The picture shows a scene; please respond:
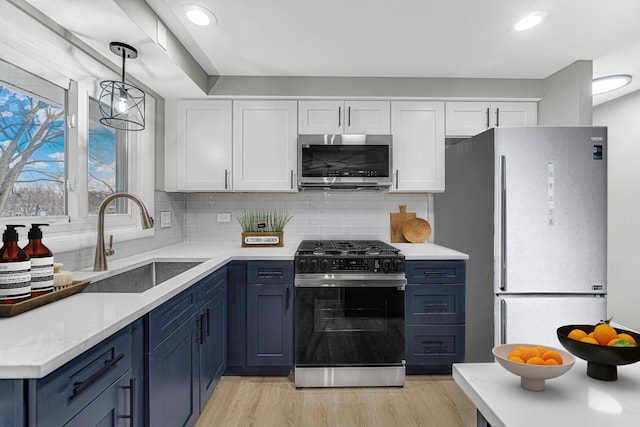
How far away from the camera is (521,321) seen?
240 cm

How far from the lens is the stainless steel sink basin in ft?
6.31

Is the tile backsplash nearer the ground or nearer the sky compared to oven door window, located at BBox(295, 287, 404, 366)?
nearer the sky

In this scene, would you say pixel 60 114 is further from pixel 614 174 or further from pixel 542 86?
pixel 614 174

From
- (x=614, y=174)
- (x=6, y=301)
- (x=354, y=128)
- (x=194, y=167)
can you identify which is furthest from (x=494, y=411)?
(x=614, y=174)

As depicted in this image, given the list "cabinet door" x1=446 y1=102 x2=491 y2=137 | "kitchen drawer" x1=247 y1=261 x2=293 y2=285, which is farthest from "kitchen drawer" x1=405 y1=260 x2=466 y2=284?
"cabinet door" x1=446 y1=102 x2=491 y2=137

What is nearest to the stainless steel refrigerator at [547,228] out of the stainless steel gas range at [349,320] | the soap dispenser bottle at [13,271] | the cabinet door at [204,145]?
the stainless steel gas range at [349,320]

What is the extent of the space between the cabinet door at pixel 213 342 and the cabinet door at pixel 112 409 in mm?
758

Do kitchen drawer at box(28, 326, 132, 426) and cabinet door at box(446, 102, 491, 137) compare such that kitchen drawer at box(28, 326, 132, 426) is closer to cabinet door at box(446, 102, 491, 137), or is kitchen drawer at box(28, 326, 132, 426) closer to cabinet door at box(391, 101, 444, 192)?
cabinet door at box(391, 101, 444, 192)

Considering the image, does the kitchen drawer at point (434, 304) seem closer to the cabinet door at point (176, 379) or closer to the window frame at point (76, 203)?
the cabinet door at point (176, 379)

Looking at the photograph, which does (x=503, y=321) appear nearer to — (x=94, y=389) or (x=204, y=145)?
(x=94, y=389)

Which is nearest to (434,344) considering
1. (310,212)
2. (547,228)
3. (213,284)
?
(547,228)

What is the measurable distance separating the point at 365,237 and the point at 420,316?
95cm

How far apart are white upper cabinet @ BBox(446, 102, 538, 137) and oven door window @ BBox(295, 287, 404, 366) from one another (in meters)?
1.56

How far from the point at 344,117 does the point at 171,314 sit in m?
2.07
